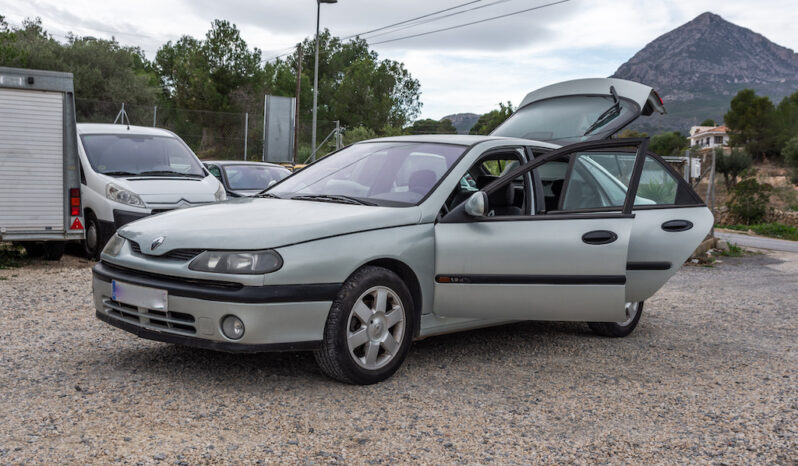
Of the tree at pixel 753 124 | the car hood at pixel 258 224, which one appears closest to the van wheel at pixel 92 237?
the car hood at pixel 258 224

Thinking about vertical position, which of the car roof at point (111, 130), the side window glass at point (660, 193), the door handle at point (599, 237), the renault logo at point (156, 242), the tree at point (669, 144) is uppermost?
the tree at point (669, 144)

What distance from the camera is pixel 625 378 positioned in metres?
4.90

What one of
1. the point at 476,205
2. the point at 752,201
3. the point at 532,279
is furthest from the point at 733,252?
the point at 752,201

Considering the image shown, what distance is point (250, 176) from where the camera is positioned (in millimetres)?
13180

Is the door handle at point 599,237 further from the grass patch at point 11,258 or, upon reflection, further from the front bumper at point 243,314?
the grass patch at point 11,258

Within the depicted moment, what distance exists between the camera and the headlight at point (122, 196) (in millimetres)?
9516

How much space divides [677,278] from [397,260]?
7.16 m

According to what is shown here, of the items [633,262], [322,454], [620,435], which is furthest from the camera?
[633,262]

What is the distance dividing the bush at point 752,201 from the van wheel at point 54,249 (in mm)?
22967

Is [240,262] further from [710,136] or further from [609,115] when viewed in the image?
[710,136]

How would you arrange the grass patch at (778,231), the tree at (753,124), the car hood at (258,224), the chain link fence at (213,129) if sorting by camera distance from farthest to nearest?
the tree at (753,124) → the chain link fence at (213,129) → the grass patch at (778,231) → the car hood at (258,224)

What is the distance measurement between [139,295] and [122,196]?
577 centimetres

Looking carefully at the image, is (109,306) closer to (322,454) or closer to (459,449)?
(322,454)

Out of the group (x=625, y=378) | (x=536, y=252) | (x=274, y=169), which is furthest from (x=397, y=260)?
(x=274, y=169)
